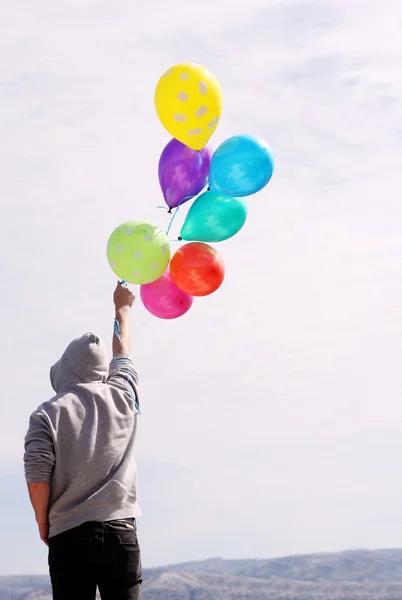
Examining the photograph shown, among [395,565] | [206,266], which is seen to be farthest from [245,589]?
[206,266]

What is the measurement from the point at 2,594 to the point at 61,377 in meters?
74.6

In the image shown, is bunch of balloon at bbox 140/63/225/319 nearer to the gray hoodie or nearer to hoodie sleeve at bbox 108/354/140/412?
hoodie sleeve at bbox 108/354/140/412

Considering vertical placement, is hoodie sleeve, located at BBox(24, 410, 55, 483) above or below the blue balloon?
below

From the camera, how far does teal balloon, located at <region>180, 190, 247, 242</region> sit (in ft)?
15.8

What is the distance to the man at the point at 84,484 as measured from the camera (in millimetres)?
3291

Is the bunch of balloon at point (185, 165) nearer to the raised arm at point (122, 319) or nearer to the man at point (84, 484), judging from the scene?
the raised arm at point (122, 319)

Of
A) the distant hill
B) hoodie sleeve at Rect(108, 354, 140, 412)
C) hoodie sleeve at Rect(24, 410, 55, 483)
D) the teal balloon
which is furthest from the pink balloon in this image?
the distant hill

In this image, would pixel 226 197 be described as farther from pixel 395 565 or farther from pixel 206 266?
pixel 395 565

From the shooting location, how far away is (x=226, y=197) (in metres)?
4.85

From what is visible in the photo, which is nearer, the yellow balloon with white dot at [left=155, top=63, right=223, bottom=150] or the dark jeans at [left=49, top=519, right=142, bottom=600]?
the dark jeans at [left=49, top=519, right=142, bottom=600]

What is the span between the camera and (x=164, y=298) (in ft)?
15.9

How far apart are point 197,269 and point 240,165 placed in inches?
25.2

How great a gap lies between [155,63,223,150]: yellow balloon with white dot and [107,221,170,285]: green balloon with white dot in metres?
0.57

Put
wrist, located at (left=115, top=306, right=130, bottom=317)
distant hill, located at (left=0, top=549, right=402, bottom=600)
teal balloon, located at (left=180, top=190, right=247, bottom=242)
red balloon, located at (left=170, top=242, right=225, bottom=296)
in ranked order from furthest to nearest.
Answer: distant hill, located at (left=0, top=549, right=402, bottom=600), teal balloon, located at (left=180, top=190, right=247, bottom=242), red balloon, located at (left=170, top=242, right=225, bottom=296), wrist, located at (left=115, top=306, right=130, bottom=317)
